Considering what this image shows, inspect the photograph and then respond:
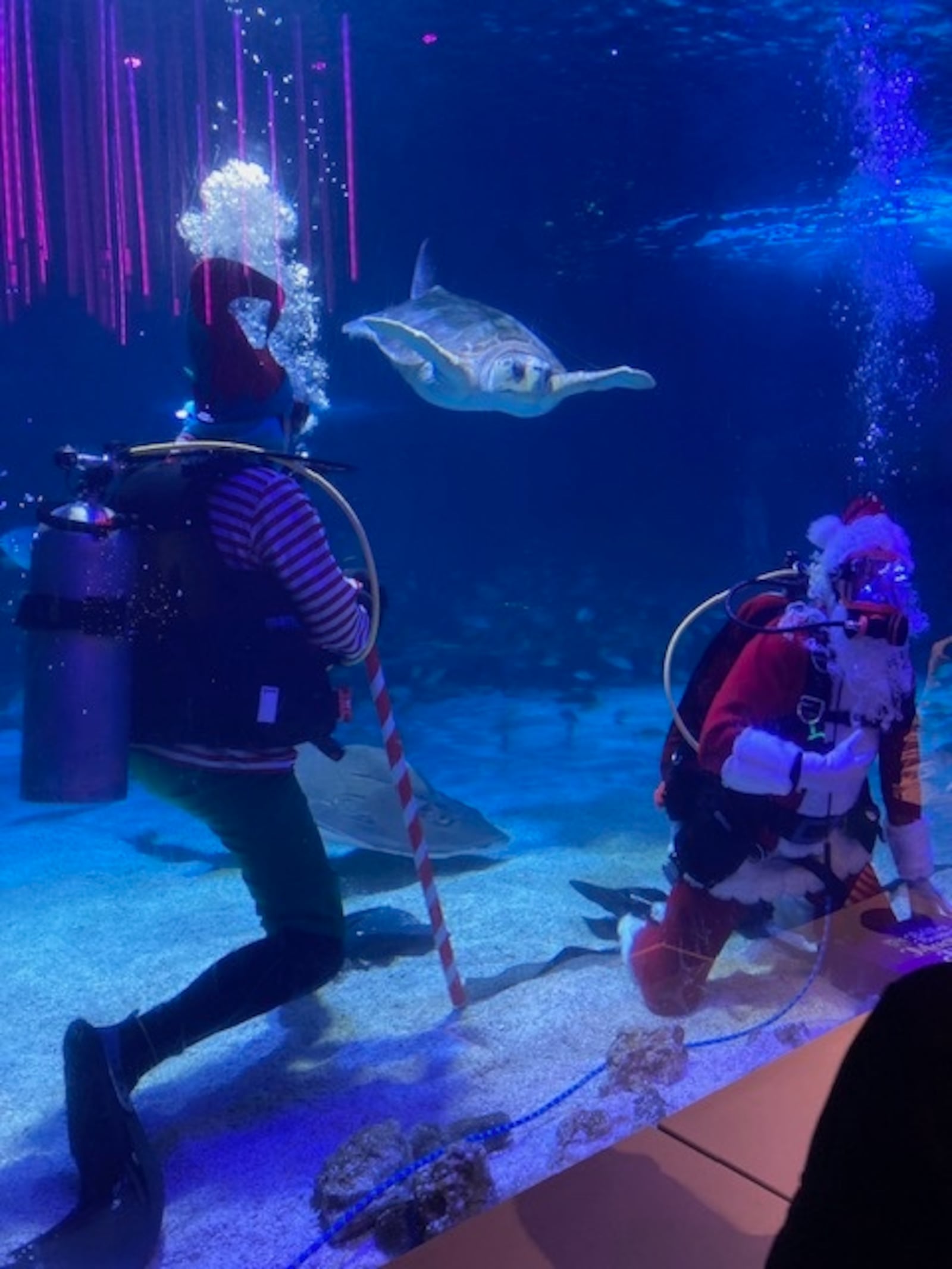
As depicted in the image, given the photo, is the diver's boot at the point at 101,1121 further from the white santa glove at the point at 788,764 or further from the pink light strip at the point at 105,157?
the pink light strip at the point at 105,157

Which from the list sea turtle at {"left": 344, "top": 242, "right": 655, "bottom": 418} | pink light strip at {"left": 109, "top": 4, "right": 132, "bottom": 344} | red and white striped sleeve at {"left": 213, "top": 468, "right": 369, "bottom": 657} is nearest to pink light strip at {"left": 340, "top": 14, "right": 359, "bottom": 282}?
pink light strip at {"left": 109, "top": 4, "right": 132, "bottom": 344}

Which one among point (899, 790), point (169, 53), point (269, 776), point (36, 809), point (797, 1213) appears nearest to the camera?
point (797, 1213)

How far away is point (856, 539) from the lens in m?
3.43

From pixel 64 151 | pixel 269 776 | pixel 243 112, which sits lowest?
pixel 269 776

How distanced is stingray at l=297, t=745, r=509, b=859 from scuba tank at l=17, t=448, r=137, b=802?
2.90 m

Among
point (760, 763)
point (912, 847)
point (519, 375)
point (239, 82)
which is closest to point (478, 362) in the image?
point (519, 375)

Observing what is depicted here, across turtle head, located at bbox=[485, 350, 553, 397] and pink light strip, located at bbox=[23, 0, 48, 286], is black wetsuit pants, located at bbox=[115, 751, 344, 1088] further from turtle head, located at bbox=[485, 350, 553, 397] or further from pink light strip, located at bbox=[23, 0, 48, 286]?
turtle head, located at bbox=[485, 350, 553, 397]

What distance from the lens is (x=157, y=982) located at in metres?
3.09

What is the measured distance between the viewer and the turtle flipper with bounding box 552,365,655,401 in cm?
507

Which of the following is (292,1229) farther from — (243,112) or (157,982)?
(243,112)

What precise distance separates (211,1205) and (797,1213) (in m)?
1.55

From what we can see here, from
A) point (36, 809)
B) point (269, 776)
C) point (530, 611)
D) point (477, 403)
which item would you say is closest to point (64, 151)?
point (477, 403)

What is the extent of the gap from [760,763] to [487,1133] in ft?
5.15

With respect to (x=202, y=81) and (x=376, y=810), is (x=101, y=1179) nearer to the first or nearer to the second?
(x=376, y=810)
